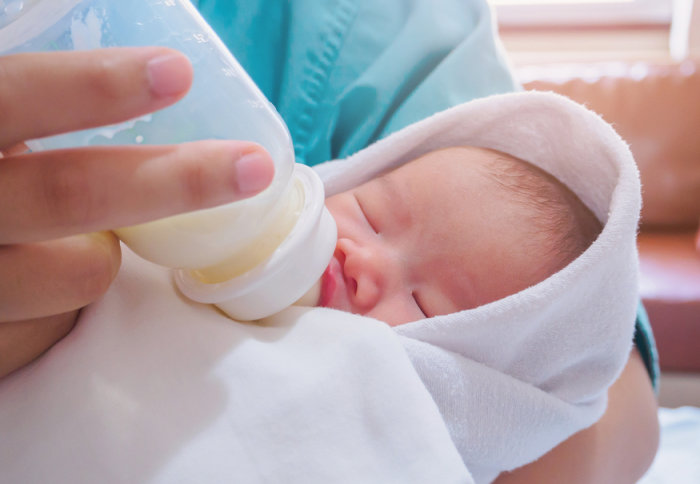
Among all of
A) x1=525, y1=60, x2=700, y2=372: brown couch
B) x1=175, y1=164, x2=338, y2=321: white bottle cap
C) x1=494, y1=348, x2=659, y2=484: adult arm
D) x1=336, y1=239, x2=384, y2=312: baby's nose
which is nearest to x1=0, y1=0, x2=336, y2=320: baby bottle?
x1=175, y1=164, x2=338, y2=321: white bottle cap

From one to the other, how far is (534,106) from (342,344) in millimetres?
496

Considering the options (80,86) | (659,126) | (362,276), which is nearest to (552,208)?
(362,276)

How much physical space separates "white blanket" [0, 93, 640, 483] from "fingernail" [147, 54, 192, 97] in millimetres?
298

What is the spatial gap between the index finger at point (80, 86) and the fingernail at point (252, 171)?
58 mm

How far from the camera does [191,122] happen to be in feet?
1.42

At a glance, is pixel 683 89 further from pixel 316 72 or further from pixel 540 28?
pixel 316 72

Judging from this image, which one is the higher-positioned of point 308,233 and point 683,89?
point 308,233

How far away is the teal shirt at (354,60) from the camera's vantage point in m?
0.96

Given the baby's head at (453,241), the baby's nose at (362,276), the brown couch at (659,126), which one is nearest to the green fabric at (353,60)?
the baby's head at (453,241)

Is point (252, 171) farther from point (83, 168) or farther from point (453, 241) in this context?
point (453, 241)

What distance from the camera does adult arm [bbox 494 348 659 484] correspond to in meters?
0.86

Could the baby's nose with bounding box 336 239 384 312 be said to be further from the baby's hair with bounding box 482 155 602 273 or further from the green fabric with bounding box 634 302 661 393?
the green fabric with bounding box 634 302 661 393

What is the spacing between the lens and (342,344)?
627 millimetres

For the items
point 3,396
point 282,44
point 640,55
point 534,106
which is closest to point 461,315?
point 534,106
